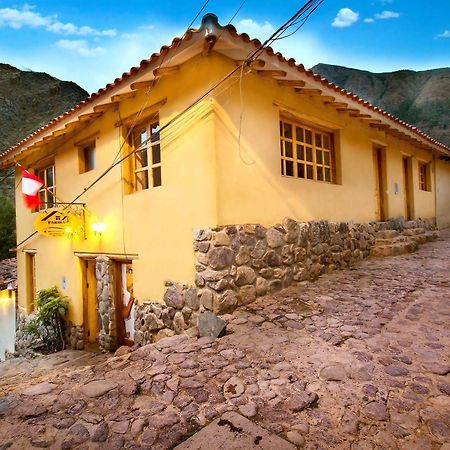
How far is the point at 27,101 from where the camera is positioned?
81.4 ft

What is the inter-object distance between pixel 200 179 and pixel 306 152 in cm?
296

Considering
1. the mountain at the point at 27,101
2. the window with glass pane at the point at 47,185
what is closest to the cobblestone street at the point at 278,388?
the window with glass pane at the point at 47,185

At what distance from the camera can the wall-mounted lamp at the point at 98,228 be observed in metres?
6.30

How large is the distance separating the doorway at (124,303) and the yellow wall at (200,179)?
0.48 meters

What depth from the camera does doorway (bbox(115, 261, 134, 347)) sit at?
20.0 ft

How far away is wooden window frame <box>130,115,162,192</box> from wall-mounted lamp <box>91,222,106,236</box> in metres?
1.19

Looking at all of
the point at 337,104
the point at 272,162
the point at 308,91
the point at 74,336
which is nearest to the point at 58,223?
the point at 74,336

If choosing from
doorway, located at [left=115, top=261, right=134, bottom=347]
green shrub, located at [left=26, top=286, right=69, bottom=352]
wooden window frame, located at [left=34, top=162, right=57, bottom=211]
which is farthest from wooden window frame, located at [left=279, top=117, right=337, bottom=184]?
wooden window frame, located at [left=34, top=162, right=57, bottom=211]

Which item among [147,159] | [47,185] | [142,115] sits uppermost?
[142,115]

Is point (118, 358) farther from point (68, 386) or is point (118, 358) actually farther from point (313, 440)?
point (313, 440)

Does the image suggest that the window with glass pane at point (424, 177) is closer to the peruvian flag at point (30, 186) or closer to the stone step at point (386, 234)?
the stone step at point (386, 234)

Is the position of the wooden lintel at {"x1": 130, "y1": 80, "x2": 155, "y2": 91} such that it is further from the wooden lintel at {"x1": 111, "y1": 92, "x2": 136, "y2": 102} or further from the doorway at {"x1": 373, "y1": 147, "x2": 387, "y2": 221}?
the doorway at {"x1": 373, "y1": 147, "x2": 387, "y2": 221}

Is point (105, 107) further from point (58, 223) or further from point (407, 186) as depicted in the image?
point (407, 186)

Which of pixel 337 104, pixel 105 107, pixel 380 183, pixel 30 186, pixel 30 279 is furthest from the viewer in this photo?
pixel 30 279
